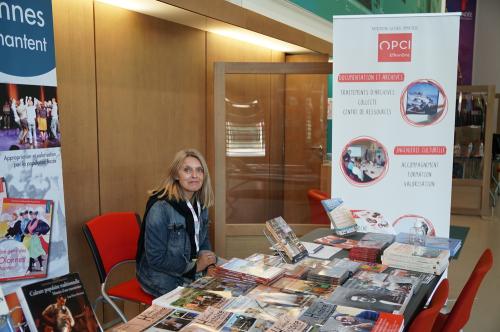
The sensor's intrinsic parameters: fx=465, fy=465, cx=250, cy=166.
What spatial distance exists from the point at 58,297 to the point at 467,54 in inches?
491

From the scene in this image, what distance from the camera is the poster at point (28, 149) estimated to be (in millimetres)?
2291

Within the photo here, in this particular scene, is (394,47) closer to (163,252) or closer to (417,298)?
(417,298)

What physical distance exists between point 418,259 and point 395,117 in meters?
1.37

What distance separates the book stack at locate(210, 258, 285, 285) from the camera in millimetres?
2072

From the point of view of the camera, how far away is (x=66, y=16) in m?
3.03

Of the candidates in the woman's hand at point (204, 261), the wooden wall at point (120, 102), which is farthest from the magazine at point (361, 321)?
the wooden wall at point (120, 102)

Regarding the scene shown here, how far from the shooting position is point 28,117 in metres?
2.39

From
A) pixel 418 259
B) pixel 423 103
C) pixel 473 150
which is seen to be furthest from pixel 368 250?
pixel 473 150

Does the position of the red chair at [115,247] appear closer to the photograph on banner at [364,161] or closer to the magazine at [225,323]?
the magazine at [225,323]

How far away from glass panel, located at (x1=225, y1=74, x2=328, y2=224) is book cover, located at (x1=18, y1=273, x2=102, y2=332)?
9.19 feet

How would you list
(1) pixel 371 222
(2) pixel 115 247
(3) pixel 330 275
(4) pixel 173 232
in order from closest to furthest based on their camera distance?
(3) pixel 330 275 < (4) pixel 173 232 < (2) pixel 115 247 < (1) pixel 371 222

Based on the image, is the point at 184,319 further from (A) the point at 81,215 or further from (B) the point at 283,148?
(B) the point at 283,148

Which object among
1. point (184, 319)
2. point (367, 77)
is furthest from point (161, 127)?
point (184, 319)

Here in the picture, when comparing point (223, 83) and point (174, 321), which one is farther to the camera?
point (223, 83)
